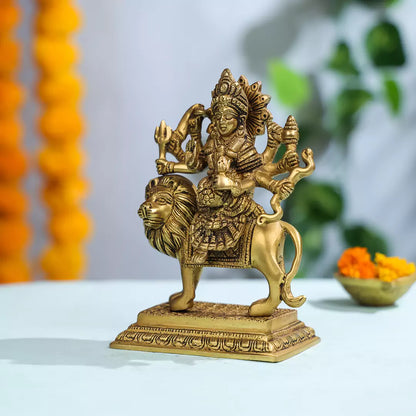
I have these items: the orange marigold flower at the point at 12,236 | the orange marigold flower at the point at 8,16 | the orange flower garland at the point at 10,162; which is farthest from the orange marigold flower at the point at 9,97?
the orange marigold flower at the point at 12,236

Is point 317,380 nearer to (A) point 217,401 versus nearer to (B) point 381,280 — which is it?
(A) point 217,401

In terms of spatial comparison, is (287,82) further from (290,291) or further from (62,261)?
(290,291)

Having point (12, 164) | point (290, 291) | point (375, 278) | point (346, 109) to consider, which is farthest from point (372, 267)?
point (12, 164)

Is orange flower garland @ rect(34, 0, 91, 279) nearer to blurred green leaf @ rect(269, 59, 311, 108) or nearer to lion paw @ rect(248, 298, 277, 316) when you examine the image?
blurred green leaf @ rect(269, 59, 311, 108)

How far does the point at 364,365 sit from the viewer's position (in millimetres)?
1518

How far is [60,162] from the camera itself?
342 cm

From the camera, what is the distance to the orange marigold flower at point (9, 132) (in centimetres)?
341

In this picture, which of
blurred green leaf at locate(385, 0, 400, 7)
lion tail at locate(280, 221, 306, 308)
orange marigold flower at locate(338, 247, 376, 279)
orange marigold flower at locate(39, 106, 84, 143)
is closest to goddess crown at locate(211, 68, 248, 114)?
lion tail at locate(280, 221, 306, 308)

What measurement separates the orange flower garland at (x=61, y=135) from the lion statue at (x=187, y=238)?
1.78 metres

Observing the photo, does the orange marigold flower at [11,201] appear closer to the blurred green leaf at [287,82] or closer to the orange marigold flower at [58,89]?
the orange marigold flower at [58,89]

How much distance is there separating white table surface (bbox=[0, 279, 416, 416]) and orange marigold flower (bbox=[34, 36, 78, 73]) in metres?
1.50

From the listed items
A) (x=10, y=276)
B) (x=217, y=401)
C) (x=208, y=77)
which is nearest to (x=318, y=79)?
(x=208, y=77)

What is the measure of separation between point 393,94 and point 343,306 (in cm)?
182

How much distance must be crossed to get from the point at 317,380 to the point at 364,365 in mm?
164
